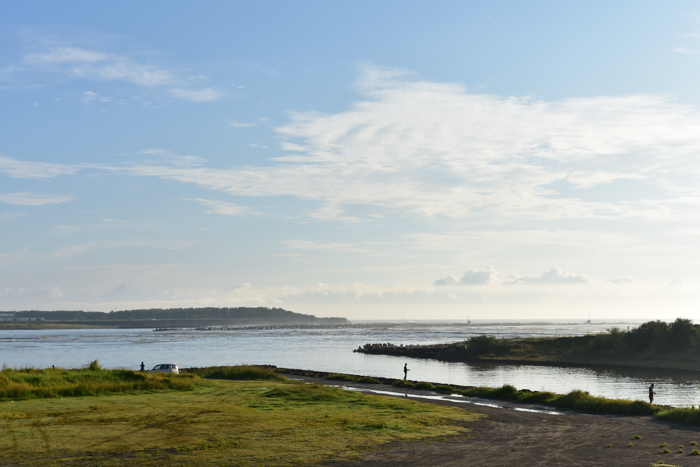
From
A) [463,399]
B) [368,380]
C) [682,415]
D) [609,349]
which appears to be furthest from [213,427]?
[609,349]

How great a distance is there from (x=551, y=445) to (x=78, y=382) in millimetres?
35902

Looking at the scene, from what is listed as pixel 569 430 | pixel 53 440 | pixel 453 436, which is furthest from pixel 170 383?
pixel 569 430

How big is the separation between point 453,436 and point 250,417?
11.8 meters

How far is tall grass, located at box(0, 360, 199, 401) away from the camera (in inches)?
1576

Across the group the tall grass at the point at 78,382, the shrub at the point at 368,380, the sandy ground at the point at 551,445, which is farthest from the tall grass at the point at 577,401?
the tall grass at the point at 78,382

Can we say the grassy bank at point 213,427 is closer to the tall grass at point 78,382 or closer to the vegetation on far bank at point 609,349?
the tall grass at point 78,382

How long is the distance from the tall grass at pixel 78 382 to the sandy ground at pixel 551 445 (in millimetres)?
26751

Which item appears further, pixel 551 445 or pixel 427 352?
pixel 427 352

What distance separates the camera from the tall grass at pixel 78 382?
4003 centimetres

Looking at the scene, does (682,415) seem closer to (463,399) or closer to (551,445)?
(551,445)

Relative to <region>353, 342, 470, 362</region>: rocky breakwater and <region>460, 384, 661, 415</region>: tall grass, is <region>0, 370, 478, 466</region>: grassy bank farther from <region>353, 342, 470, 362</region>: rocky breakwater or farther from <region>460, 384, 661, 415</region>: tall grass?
<region>353, 342, 470, 362</region>: rocky breakwater

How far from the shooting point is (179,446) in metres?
24.1

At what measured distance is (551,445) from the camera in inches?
1025

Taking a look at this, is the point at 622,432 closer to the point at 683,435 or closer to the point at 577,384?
the point at 683,435
